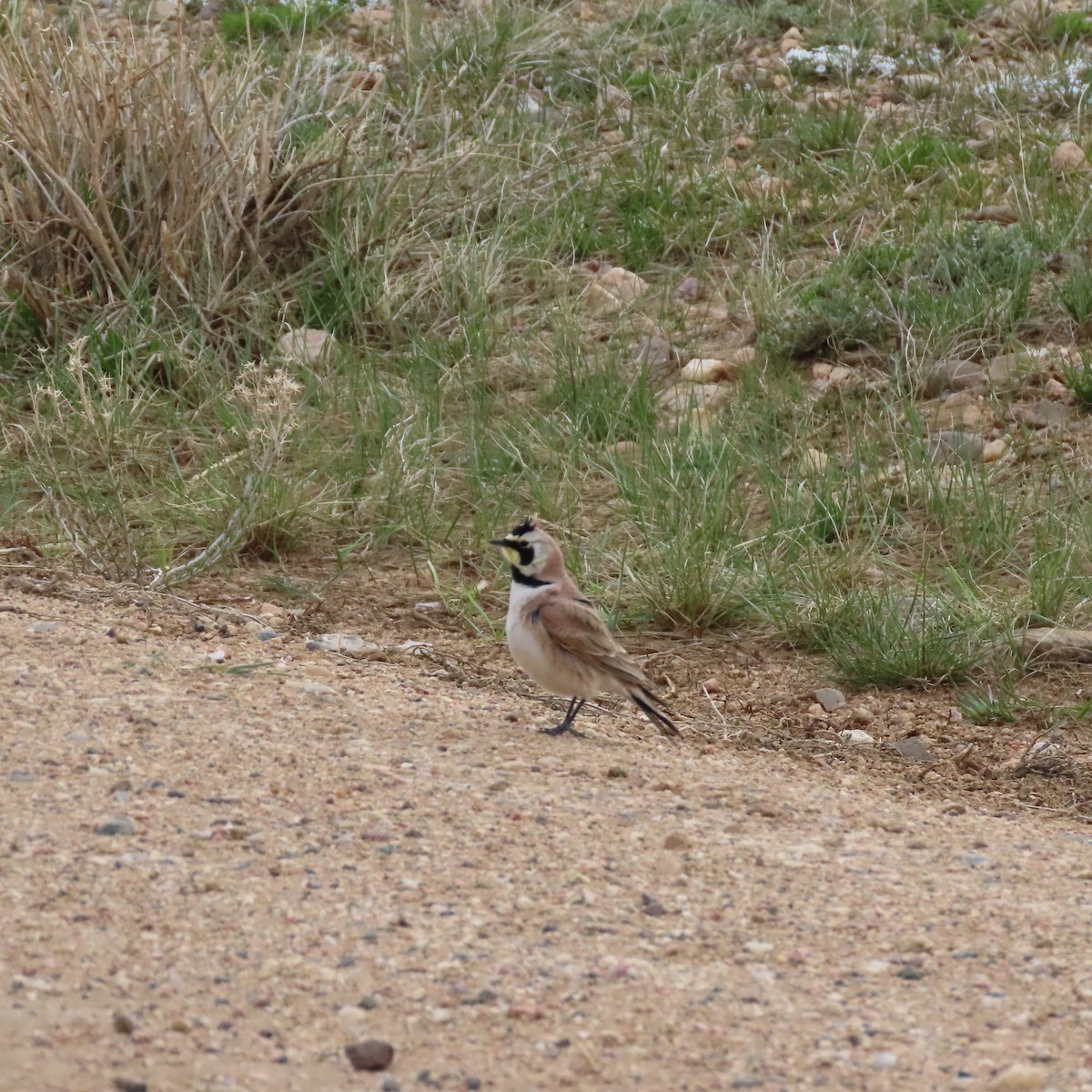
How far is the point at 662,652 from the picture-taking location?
5.84 m

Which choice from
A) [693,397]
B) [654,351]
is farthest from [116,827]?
[654,351]

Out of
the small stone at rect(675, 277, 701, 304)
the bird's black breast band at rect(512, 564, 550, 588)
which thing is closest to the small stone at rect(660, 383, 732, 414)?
the small stone at rect(675, 277, 701, 304)

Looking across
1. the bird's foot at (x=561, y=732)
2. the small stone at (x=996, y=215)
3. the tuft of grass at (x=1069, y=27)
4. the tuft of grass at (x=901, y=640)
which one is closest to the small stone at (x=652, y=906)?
the bird's foot at (x=561, y=732)

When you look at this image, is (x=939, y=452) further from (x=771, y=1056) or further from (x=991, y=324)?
(x=771, y=1056)

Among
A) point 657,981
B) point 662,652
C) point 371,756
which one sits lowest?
point 662,652

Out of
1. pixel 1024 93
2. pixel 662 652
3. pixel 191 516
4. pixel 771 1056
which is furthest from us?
pixel 1024 93

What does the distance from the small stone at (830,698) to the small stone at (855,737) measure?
0.63 feet

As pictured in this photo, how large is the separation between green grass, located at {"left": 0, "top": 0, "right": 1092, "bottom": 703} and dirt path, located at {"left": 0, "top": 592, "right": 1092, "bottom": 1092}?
55.0 inches

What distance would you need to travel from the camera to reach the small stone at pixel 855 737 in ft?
17.4

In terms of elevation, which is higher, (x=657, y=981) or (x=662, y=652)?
(x=657, y=981)

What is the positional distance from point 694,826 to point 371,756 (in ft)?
2.79

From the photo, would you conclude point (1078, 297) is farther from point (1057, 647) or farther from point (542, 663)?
point (542, 663)

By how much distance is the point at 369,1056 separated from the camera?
2875mm

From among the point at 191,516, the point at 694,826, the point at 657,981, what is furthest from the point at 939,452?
the point at 657,981
